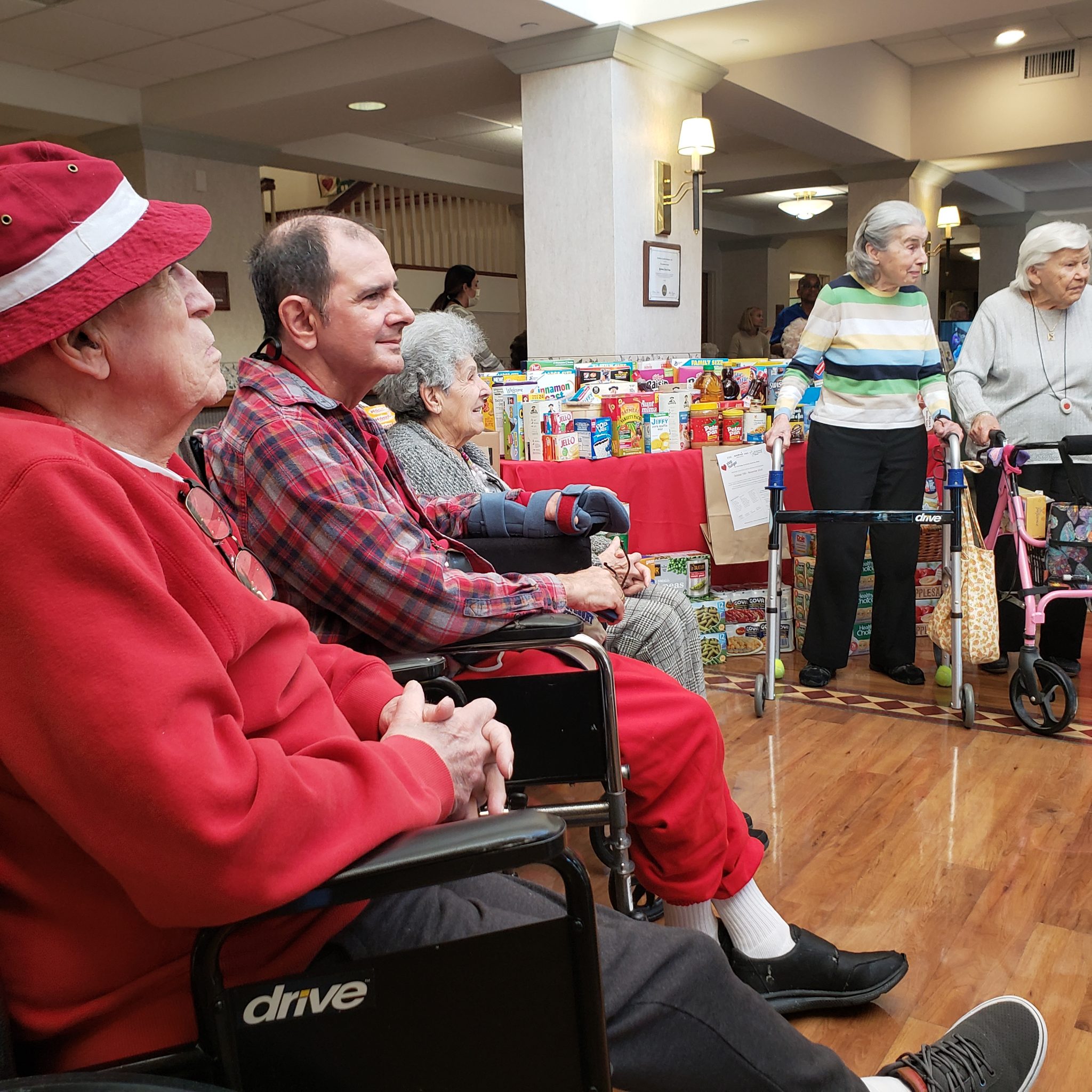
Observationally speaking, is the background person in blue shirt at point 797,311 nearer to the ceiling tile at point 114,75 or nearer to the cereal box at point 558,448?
the cereal box at point 558,448

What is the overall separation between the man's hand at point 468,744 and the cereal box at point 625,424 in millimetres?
2714

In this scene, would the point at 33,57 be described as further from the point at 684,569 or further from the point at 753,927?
the point at 753,927

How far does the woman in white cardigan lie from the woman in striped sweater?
0.46ft

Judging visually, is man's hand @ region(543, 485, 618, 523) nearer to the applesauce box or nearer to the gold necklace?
the applesauce box

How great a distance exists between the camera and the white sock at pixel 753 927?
1661 mm

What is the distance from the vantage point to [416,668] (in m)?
1.41

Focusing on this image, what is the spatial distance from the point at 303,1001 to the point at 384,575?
757 millimetres

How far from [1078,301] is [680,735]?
2656mm

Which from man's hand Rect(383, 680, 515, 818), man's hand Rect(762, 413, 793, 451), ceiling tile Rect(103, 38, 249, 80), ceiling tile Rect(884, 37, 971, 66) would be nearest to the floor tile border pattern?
man's hand Rect(762, 413, 793, 451)

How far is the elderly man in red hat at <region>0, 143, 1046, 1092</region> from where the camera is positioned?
0.73m

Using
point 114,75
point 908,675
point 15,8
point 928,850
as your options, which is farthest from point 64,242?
point 114,75

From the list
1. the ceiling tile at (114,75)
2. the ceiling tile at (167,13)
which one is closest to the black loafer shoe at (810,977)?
the ceiling tile at (167,13)

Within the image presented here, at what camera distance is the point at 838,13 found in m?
5.22

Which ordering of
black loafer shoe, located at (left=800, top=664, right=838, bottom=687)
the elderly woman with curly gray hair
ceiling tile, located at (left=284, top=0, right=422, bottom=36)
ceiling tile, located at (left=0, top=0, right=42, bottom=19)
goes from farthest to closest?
ceiling tile, located at (left=284, top=0, right=422, bottom=36) < ceiling tile, located at (left=0, top=0, right=42, bottom=19) < black loafer shoe, located at (left=800, top=664, right=838, bottom=687) < the elderly woman with curly gray hair
